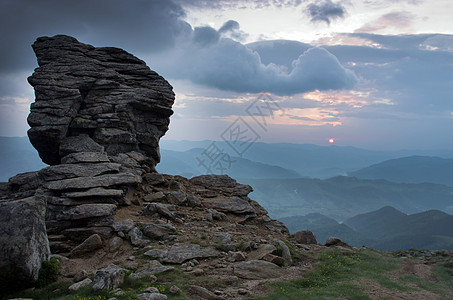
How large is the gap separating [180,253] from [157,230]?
4208 mm

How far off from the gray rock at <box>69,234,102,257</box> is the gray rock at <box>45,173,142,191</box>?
5643 millimetres

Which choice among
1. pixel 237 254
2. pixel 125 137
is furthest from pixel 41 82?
pixel 237 254

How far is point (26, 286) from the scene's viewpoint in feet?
51.7

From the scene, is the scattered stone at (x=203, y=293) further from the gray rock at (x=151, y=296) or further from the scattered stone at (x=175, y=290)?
the gray rock at (x=151, y=296)

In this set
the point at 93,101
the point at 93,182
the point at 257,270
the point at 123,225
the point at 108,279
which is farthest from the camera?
the point at 93,101

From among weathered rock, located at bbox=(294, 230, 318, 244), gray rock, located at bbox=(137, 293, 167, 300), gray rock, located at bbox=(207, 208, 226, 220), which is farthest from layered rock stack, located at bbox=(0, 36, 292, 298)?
gray rock, located at bbox=(137, 293, 167, 300)

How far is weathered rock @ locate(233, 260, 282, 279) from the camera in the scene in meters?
18.8

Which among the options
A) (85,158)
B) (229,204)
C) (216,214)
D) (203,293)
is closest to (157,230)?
(216,214)

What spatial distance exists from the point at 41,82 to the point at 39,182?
15660mm

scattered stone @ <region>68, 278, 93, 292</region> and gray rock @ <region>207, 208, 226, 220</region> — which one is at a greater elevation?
gray rock @ <region>207, 208, 226, 220</region>

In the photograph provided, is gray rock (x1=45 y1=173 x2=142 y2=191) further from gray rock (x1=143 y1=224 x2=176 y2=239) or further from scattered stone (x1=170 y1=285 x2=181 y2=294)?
scattered stone (x1=170 y1=285 x2=181 y2=294)

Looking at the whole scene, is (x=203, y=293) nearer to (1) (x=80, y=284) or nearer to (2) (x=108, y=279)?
(2) (x=108, y=279)

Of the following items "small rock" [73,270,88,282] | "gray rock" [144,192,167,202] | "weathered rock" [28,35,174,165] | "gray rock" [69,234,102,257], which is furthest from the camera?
→ "weathered rock" [28,35,174,165]

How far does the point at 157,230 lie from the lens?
24.0 m
